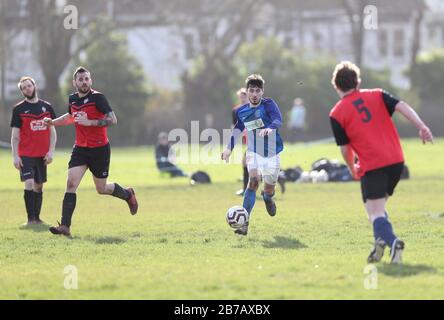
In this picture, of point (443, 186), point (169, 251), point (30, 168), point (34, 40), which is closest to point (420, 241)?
point (169, 251)

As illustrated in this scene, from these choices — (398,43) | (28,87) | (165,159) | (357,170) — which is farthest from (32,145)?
(398,43)

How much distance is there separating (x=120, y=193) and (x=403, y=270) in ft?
17.1

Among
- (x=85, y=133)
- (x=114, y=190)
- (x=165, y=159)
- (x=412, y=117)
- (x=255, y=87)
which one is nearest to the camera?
(x=412, y=117)

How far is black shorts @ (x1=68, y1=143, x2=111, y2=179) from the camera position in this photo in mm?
12352

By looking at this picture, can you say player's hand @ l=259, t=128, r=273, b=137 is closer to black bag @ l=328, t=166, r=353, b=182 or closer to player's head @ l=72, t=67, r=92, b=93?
player's head @ l=72, t=67, r=92, b=93

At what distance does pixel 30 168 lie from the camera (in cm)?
1445

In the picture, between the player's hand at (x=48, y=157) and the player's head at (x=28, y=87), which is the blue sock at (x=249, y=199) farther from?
the player's head at (x=28, y=87)

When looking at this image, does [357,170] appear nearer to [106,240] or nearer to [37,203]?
[106,240]

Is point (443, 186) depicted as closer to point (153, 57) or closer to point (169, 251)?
point (169, 251)

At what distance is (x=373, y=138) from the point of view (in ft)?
30.1

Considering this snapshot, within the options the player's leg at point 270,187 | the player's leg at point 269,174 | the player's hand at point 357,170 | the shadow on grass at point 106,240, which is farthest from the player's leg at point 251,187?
the player's hand at point 357,170

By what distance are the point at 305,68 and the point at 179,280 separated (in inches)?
1648

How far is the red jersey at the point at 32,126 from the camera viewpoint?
1427 centimetres
